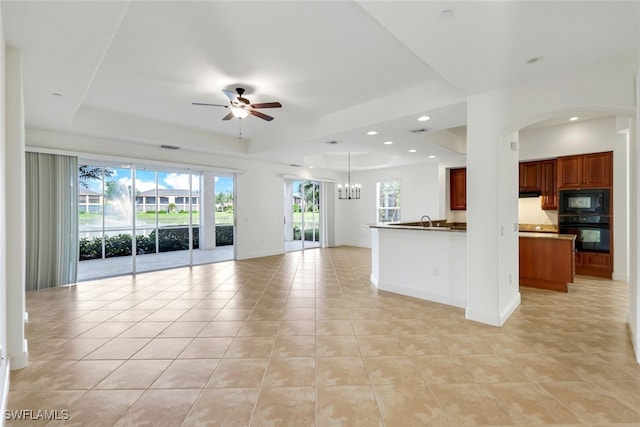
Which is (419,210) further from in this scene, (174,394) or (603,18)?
(174,394)

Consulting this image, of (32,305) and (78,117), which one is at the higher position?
(78,117)

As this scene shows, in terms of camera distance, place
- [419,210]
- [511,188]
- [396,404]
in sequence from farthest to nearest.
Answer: [419,210] → [511,188] → [396,404]

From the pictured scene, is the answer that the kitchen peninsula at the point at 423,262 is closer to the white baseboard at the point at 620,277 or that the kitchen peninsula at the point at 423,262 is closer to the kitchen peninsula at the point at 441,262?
the kitchen peninsula at the point at 441,262

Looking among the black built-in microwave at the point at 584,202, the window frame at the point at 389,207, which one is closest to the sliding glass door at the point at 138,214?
the window frame at the point at 389,207

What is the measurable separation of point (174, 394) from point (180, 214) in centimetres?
582

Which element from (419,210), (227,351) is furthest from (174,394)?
(419,210)

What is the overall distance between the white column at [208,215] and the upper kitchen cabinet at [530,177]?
7.78 m

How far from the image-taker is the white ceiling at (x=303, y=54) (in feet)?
7.09

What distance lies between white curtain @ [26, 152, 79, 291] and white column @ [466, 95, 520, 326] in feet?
21.6

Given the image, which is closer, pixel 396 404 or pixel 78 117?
pixel 396 404

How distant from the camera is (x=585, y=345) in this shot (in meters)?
2.89

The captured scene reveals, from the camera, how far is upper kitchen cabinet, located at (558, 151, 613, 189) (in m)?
5.45

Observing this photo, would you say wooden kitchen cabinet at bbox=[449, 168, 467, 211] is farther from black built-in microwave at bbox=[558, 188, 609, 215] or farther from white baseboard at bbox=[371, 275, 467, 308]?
white baseboard at bbox=[371, 275, 467, 308]

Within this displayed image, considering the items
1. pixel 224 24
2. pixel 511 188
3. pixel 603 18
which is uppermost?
pixel 224 24
